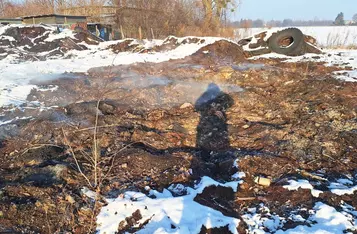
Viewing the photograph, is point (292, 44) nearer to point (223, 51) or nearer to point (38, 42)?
point (223, 51)

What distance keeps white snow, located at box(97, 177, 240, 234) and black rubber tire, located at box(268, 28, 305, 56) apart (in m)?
8.60

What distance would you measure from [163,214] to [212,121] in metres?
2.53

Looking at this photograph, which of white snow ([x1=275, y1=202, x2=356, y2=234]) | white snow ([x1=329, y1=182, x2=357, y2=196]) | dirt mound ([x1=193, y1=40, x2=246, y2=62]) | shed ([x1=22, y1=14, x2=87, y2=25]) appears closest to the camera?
white snow ([x1=275, y1=202, x2=356, y2=234])

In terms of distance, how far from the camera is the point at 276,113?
5.21 m

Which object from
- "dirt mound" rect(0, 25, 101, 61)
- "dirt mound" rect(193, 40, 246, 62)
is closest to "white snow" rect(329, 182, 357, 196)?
"dirt mound" rect(193, 40, 246, 62)

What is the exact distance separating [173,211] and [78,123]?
104 inches

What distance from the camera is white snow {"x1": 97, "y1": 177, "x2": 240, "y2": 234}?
264 cm

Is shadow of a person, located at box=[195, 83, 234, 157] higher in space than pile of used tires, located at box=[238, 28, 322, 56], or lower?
lower

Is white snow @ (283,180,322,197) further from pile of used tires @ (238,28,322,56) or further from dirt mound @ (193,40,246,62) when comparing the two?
pile of used tires @ (238,28,322,56)

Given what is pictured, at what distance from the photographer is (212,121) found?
504cm

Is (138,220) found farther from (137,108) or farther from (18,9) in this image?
(18,9)

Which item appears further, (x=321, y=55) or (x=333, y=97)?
(x=321, y=55)

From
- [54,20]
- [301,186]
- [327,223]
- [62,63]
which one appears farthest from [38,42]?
[327,223]

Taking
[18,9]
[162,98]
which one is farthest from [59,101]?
[18,9]
